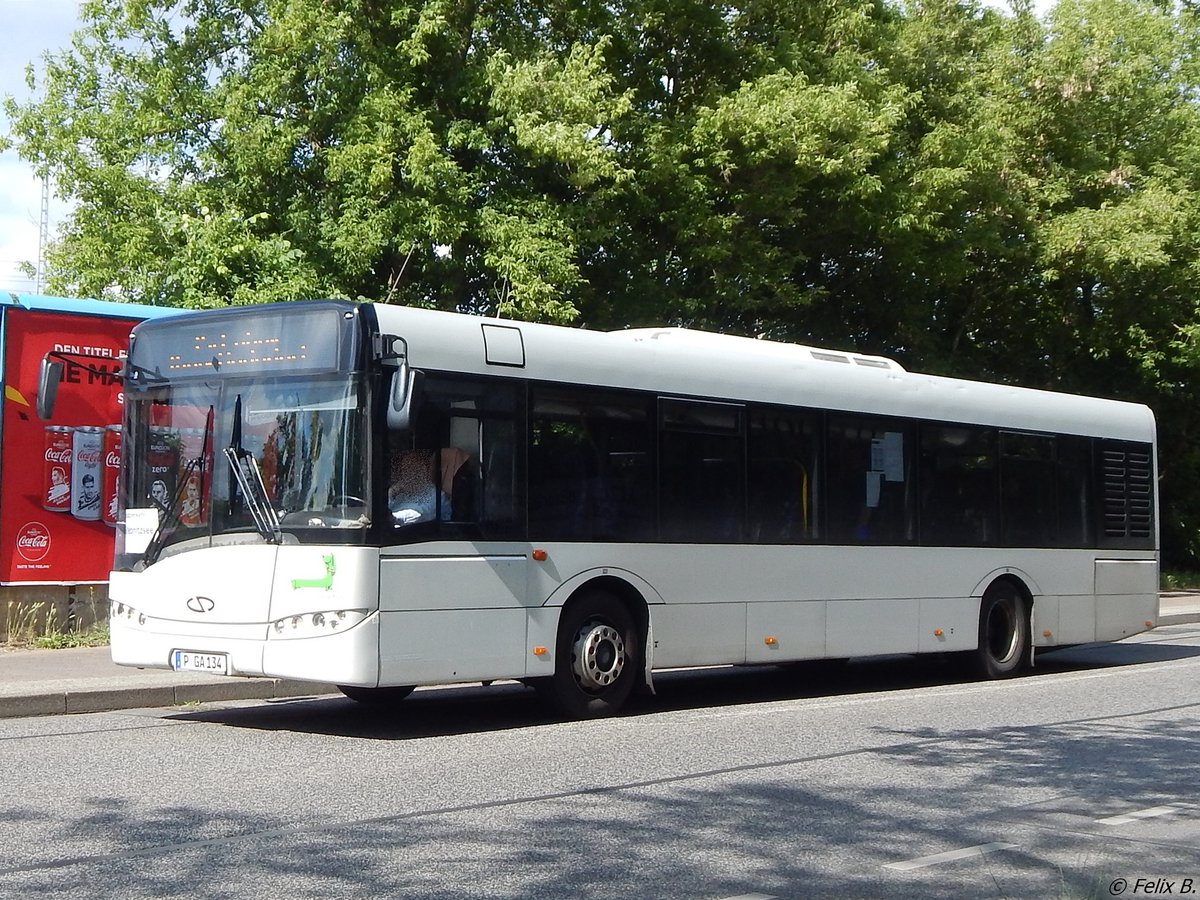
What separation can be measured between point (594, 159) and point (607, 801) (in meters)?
13.8

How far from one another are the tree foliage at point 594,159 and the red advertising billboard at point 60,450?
15.7 feet

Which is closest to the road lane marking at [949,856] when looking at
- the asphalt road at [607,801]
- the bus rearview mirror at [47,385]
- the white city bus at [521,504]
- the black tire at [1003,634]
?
the asphalt road at [607,801]

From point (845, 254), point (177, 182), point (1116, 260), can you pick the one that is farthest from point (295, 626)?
point (1116, 260)

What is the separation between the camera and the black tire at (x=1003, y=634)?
15688 millimetres

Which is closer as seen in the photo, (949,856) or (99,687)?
(949,856)

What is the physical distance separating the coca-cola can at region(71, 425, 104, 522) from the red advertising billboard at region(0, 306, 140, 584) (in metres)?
0.01

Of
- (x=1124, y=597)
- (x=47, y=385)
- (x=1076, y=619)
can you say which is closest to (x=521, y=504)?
(x=47, y=385)

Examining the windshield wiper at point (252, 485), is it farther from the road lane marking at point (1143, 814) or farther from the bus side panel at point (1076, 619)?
the bus side panel at point (1076, 619)

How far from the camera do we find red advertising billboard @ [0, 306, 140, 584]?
15422 mm

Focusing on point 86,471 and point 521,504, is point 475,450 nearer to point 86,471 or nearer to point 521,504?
point 521,504

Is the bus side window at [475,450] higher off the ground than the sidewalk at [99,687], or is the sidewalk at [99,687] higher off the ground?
the bus side window at [475,450]

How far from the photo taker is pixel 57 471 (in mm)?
15703

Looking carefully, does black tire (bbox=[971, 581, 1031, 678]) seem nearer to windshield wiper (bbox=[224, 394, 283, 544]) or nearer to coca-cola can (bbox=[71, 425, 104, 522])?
windshield wiper (bbox=[224, 394, 283, 544])

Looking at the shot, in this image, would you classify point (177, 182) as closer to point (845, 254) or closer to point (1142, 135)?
point (845, 254)
